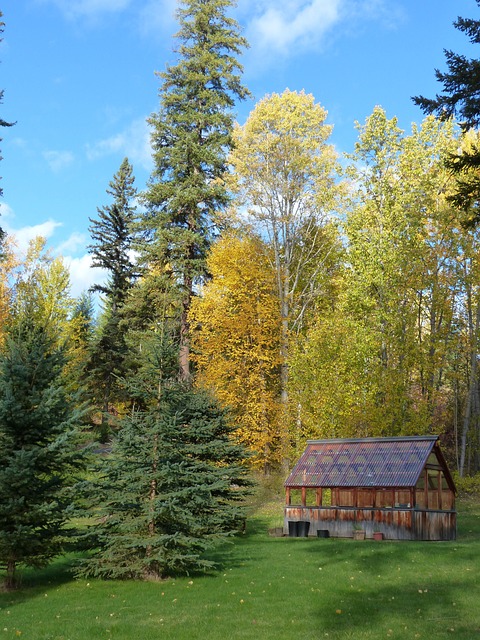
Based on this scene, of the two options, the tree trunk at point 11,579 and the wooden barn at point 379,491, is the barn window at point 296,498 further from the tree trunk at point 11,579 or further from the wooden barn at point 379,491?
the tree trunk at point 11,579

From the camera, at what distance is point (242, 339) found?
31.6 m

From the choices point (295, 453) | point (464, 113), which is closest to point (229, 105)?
point (295, 453)

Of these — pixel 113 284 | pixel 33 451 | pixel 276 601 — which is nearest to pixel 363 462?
pixel 276 601

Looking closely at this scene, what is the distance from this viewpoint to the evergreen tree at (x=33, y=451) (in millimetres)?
13422

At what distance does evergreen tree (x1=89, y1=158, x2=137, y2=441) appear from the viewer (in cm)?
4215

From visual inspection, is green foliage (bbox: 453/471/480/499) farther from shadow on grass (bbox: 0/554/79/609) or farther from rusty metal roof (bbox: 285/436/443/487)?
shadow on grass (bbox: 0/554/79/609)

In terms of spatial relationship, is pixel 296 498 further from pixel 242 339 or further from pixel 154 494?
pixel 154 494

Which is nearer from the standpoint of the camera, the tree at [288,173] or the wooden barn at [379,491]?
the wooden barn at [379,491]

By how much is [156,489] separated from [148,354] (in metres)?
3.29

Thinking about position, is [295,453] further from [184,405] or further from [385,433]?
[184,405]

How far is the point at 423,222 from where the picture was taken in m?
31.7

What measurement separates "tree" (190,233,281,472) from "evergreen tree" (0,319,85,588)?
48.1ft

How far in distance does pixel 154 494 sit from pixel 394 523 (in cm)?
989

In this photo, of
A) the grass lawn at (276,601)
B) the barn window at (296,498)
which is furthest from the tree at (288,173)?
the grass lawn at (276,601)
